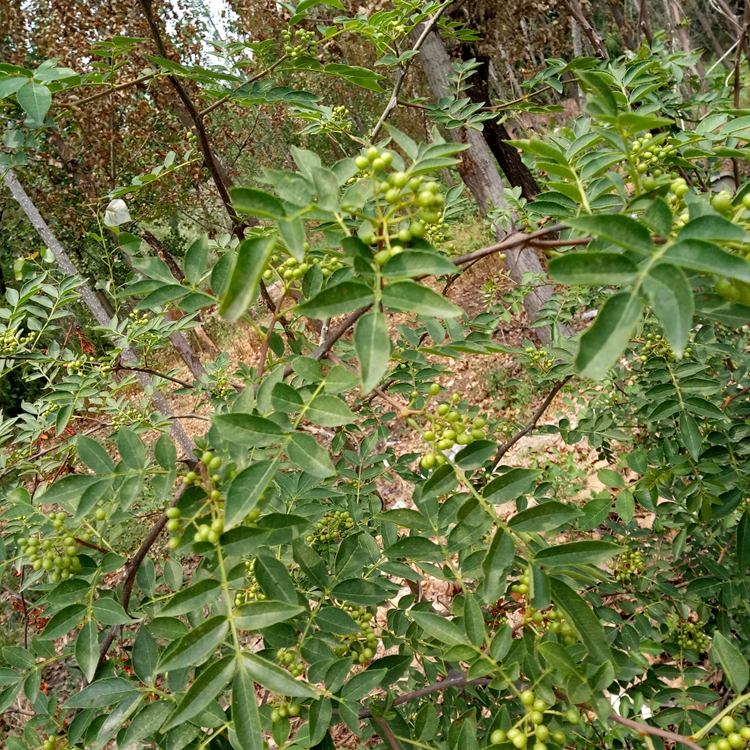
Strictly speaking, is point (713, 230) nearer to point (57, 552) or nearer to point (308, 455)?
point (308, 455)

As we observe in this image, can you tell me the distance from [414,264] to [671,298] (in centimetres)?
33

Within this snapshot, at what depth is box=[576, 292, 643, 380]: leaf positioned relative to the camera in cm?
62

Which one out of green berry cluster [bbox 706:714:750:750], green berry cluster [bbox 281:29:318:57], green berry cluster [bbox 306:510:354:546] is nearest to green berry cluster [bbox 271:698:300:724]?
green berry cluster [bbox 306:510:354:546]

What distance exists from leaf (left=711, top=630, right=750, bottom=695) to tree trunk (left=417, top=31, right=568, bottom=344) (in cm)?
360

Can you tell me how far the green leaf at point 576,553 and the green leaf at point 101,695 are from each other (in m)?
0.87

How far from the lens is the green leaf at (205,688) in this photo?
76 cm

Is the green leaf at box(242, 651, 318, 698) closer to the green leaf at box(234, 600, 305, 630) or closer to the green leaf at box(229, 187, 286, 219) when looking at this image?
the green leaf at box(234, 600, 305, 630)

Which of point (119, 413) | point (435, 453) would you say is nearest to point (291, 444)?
point (435, 453)

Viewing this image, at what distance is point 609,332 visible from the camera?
25.1 inches

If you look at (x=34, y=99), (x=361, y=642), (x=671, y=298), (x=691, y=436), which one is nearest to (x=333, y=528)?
(x=361, y=642)

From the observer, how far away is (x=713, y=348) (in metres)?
1.55

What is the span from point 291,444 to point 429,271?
369 mm

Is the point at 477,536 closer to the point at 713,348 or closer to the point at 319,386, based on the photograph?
the point at 319,386

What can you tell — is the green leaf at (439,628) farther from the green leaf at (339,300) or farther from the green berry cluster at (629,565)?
the green berry cluster at (629,565)
